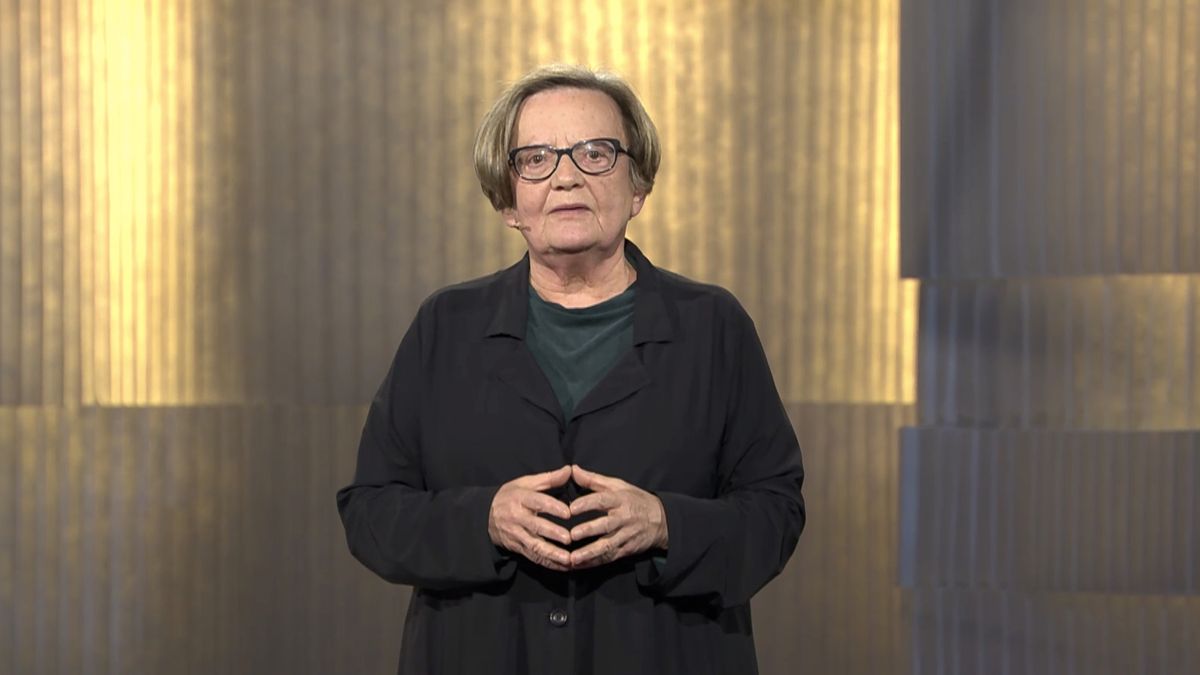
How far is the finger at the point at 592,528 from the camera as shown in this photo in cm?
156

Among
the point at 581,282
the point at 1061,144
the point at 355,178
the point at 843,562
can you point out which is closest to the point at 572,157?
the point at 581,282

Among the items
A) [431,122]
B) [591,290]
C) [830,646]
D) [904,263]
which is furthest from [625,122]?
[830,646]

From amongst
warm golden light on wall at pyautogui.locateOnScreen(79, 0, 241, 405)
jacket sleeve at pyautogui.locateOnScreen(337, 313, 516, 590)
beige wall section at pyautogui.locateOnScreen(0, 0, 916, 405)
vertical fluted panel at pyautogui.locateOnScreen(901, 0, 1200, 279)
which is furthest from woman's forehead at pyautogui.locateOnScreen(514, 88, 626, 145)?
warm golden light on wall at pyautogui.locateOnScreen(79, 0, 241, 405)

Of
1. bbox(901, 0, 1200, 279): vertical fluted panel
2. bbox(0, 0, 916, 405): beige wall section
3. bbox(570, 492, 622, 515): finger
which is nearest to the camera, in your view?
bbox(570, 492, 622, 515): finger

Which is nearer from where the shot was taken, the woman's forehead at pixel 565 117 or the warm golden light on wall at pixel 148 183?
the woman's forehead at pixel 565 117

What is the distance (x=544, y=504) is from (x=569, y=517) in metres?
0.03

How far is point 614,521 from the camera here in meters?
1.57

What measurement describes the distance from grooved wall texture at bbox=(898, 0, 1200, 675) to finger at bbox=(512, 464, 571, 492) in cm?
155

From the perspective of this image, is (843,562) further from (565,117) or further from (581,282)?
(565,117)

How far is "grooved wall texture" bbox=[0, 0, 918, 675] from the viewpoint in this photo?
3562mm

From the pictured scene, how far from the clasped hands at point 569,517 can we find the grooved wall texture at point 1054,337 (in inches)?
59.5

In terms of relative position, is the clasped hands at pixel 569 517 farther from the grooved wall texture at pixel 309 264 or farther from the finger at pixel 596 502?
the grooved wall texture at pixel 309 264

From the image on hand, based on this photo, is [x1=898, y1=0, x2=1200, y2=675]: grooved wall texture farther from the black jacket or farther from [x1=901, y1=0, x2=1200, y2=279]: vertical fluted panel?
the black jacket

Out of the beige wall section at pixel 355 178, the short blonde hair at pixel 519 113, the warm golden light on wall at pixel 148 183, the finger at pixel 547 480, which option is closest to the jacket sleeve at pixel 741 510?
the finger at pixel 547 480
